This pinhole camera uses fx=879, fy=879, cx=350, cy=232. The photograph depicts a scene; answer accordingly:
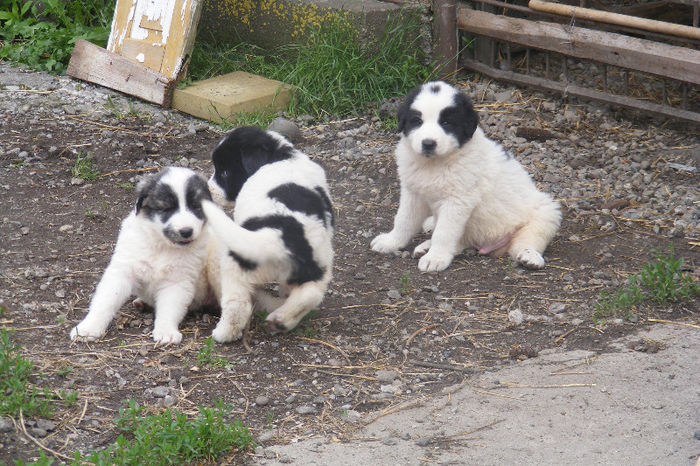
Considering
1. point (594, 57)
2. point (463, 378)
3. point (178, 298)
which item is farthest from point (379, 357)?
point (594, 57)

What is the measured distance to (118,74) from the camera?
27.2 ft

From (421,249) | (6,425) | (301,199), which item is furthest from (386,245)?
(6,425)

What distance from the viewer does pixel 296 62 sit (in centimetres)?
838

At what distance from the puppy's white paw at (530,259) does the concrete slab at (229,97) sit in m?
3.20

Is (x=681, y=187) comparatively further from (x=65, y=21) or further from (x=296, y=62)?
(x=65, y=21)

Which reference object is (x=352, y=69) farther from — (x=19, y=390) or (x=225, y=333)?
(x=19, y=390)

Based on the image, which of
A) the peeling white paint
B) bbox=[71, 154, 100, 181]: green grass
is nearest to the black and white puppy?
bbox=[71, 154, 100, 181]: green grass

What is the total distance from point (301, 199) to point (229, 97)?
3729 mm

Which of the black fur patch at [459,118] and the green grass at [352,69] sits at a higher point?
the black fur patch at [459,118]

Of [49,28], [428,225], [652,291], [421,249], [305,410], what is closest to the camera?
[305,410]

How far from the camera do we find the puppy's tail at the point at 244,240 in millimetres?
3961

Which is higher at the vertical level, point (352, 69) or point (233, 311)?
point (352, 69)

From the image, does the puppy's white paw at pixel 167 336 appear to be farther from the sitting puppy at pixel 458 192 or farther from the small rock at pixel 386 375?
the sitting puppy at pixel 458 192

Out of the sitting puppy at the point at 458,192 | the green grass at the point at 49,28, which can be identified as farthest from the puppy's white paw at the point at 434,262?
the green grass at the point at 49,28
